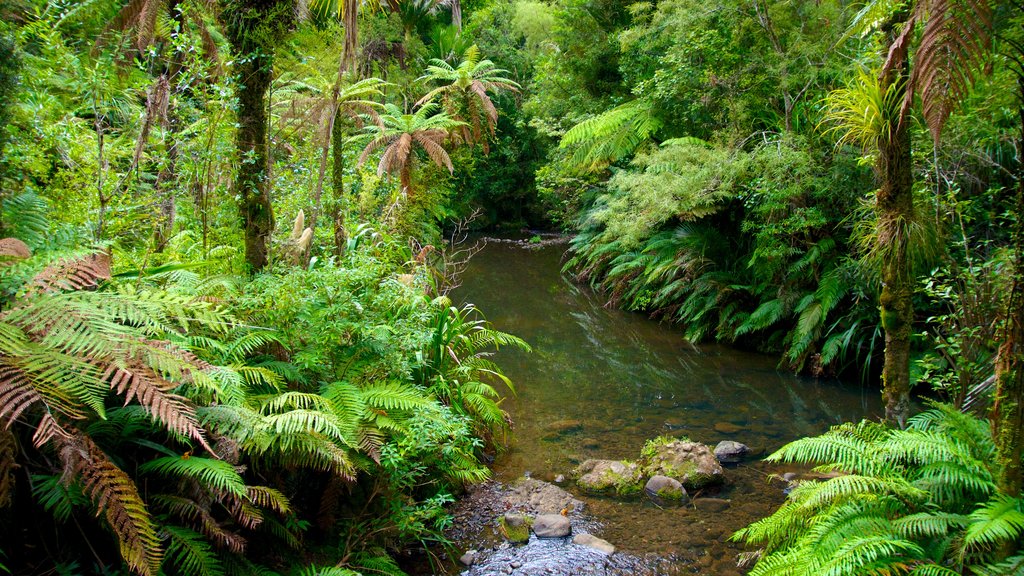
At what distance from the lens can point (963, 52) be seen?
9.09 feet

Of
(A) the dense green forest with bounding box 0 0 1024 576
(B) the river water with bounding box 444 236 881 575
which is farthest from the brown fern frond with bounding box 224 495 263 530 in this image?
(B) the river water with bounding box 444 236 881 575

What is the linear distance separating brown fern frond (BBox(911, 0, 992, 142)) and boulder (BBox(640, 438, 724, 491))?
118 inches

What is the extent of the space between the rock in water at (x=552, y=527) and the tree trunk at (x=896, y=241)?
2.29 metres

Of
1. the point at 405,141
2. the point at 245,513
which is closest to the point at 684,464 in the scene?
the point at 245,513

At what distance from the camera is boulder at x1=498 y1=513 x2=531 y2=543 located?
12.8 feet

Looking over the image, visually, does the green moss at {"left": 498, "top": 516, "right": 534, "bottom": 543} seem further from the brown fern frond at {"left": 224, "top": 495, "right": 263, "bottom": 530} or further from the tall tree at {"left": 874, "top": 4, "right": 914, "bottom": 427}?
the tall tree at {"left": 874, "top": 4, "right": 914, "bottom": 427}

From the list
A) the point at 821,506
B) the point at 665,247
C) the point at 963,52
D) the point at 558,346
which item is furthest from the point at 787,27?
the point at 821,506

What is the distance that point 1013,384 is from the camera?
2.58m

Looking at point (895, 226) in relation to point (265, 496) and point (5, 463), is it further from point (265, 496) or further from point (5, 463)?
point (5, 463)

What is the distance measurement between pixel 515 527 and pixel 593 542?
54cm

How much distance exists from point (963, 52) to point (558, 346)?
6900 millimetres

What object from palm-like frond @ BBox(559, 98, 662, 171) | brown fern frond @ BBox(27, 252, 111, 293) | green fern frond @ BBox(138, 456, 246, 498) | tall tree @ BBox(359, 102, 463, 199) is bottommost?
green fern frond @ BBox(138, 456, 246, 498)

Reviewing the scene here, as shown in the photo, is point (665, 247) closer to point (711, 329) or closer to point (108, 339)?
point (711, 329)

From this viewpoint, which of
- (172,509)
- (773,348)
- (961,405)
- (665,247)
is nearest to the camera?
(172,509)
